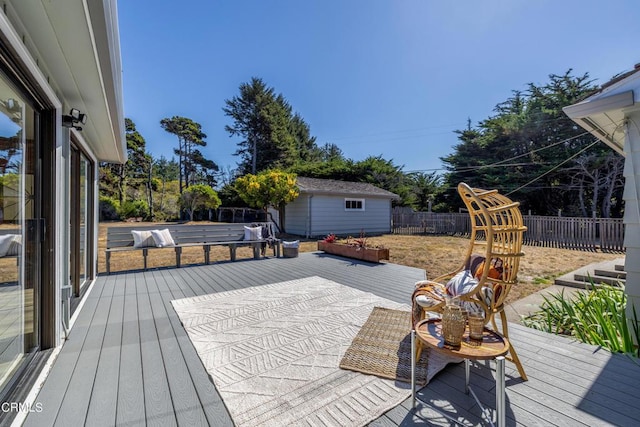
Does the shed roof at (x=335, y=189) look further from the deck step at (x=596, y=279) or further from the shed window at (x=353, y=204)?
the deck step at (x=596, y=279)

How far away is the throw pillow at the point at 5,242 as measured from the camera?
64.6 inches

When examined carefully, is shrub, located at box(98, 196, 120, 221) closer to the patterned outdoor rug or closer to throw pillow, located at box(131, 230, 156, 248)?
throw pillow, located at box(131, 230, 156, 248)

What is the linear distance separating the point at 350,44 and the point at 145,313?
949 cm

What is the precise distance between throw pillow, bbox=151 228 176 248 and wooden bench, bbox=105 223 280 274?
99 millimetres

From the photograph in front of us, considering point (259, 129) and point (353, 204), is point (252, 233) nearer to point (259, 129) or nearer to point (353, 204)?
point (353, 204)

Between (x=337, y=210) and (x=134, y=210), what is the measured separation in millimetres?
14647

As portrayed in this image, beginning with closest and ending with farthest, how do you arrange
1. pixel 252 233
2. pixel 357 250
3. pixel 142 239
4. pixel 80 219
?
pixel 80 219
pixel 142 239
pixel 357 250
pixel 252 233

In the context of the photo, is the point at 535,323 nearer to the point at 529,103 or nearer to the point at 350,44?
the point at 350,44

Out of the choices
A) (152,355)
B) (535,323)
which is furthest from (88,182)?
(535,323)

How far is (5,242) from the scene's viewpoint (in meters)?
1.68

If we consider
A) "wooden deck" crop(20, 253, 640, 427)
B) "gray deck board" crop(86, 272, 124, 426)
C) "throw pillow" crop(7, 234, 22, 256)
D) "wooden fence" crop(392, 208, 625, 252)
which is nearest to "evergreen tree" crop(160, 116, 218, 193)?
"wooden fence" crop(392, 208, 625, 252)

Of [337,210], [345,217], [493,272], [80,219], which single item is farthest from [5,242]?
[345,217]

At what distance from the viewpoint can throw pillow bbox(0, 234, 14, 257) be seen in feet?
5.39

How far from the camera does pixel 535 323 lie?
2988 mm
